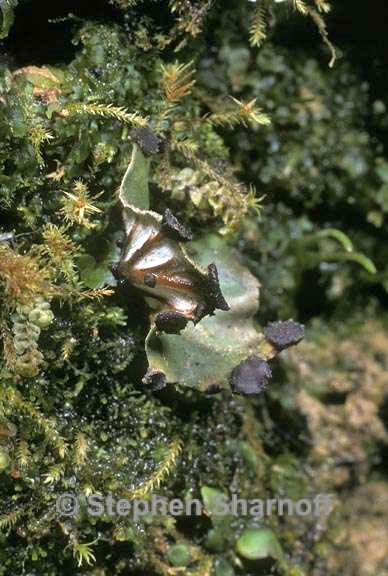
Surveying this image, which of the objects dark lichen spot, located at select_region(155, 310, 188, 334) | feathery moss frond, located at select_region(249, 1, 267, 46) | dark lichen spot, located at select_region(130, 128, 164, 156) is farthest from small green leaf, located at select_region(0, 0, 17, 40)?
dark lichen spot, located at select_region(155, 310, 188, 334)

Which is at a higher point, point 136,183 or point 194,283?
point 136,183

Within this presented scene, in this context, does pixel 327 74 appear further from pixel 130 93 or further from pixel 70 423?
pixel 70 423

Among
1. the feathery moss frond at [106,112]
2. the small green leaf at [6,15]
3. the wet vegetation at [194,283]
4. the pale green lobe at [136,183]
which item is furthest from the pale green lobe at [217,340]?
the small green leaf at [6,15]

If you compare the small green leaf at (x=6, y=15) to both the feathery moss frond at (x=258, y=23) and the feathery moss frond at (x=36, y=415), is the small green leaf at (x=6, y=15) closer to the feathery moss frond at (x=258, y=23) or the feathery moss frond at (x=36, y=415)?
the feathery moss frond at (x=258, y=23)

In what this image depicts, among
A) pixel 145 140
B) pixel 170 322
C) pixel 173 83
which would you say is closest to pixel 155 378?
pixel 170 322

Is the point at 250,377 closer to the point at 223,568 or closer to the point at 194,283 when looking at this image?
the point at 194,283

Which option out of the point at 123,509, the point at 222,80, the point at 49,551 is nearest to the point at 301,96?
the point at 222,80

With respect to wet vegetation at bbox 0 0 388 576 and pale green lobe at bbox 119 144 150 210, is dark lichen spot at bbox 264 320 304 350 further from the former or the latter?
pale green lobe at bbox 119 144 150 210
